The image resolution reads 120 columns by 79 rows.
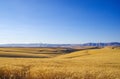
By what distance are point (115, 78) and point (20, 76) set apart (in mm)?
5837

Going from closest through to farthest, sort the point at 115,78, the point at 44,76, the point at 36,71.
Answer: the point at 115,78 < the point at 44,76 < the point at 36,71

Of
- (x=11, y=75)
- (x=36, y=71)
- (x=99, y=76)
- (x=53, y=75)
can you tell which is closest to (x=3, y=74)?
(x=11, y=75)

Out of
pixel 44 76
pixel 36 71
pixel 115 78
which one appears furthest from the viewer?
pixel 36 71

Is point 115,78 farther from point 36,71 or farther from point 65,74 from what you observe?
point 36,71

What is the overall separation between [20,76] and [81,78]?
153 inches

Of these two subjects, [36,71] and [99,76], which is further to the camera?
[36,71]

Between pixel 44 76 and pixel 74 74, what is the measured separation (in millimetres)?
1866

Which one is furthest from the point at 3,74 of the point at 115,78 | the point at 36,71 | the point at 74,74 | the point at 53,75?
the point at 115,78

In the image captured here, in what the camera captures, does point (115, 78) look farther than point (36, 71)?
No

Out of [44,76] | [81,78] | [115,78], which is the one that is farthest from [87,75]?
[44,76]

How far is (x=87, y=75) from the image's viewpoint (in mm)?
13984

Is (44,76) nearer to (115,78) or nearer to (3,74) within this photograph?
(3,74)

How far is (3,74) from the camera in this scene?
14.8 m

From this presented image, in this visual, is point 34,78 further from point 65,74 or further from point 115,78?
point 115,78
